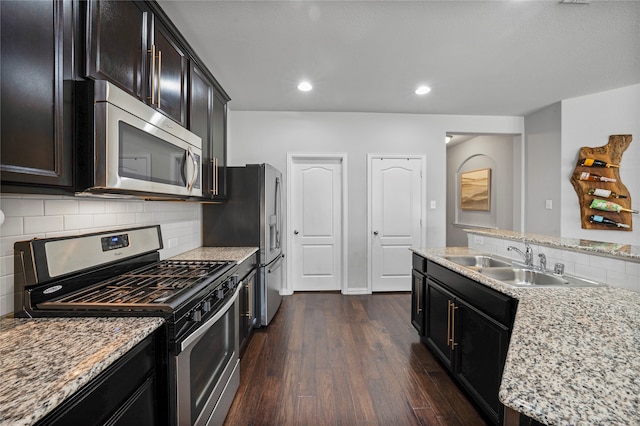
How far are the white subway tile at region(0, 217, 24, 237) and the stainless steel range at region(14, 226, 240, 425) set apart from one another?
68 mm

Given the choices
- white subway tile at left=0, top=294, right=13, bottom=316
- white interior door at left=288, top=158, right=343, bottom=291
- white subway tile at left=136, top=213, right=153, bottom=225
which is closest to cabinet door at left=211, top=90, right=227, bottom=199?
white subway tile at left=136, top=213, right=153, bottom=225

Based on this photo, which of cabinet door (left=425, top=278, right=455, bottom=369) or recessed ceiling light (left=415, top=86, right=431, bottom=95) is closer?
cabinet door (left=425, top=278, right=455, bottom=369)

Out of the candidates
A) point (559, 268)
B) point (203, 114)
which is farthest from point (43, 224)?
point (559, 268)

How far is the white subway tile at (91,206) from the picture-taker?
150 cm

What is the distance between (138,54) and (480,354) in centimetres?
258

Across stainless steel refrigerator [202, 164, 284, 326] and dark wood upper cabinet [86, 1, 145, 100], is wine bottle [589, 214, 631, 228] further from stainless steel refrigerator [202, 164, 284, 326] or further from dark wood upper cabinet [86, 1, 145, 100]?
dark wood upper cabinet [86, 1, 145, 100]

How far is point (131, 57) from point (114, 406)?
5.11ft

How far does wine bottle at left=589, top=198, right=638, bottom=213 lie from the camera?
10.3ft

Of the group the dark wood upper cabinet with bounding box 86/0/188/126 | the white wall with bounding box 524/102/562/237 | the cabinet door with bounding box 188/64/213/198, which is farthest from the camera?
the white wall with bounding box 524/102/562/237

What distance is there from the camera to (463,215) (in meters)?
5.74

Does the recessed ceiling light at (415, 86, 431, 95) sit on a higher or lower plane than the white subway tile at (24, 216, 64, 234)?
higher

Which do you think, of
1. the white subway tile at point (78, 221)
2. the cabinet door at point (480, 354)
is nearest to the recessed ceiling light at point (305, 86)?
the white subway tile at point (78, 221)

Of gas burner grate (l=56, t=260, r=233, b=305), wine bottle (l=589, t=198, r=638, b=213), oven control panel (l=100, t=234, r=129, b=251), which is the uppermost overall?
wine bottle (l=589, t=198, r=638, b=213)

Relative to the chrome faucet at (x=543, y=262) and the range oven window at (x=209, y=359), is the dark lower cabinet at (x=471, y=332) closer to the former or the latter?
the chrome faucet at (x=543, y=262)
